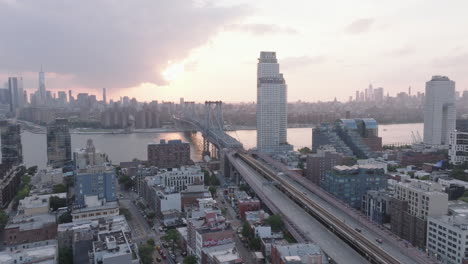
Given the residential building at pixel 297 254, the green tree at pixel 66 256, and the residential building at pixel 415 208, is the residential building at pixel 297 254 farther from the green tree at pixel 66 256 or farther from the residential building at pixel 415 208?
the green tree at pixel 66 256

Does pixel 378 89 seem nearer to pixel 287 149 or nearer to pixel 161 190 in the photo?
pixel 287 149

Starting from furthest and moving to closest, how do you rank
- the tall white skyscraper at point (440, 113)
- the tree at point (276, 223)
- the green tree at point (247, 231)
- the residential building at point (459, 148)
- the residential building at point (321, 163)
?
the tall white skyscraper at point (440, 113) < the residential building at point (459, 148) < the residential building at point (321, 163) < the tree at point (276, 223) < the green tree at point (247, 231)

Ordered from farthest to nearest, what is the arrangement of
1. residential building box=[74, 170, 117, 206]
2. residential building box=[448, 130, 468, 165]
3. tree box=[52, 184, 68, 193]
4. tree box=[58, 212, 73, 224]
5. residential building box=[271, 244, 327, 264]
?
residential building box=[448, 130, 468, 165] → tree box=[52, 184, 68, 193] → residential building box=[74, 170, 117, 206] → tree box=[58, 212, 73, 224] → residential building box=[271, 244, 327, 264]

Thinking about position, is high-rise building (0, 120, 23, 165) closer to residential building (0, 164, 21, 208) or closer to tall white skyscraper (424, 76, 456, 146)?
residential building (0, 164, 21, 208)

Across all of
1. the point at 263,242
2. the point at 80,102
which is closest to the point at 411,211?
the point at 263,242

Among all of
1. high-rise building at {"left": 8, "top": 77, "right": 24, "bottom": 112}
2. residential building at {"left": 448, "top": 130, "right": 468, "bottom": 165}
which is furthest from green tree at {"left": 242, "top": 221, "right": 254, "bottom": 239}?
high-rise building at {"left": 8, "top": 77, "right": 24, "bottom": 112}

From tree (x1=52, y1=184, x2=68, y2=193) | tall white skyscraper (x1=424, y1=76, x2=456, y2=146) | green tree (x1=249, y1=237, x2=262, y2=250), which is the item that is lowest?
green tree (x1=249, y1=237, x2=262, y2=250)

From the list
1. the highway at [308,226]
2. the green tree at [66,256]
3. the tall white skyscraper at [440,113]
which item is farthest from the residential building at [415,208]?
the tall white skyscraper at [440,113]

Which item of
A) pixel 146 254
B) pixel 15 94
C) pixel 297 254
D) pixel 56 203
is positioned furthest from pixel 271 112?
pixel 15 94
